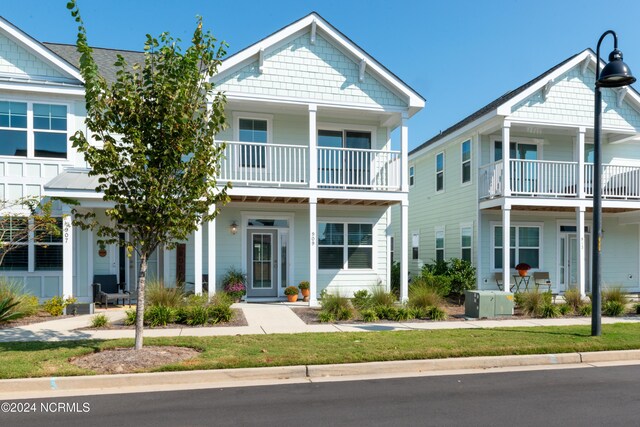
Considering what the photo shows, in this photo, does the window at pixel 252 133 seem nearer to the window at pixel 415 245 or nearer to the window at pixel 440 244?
the window at pixel 440 244

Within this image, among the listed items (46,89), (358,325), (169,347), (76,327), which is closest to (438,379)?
(358,325)

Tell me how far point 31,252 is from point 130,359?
844 centimetres

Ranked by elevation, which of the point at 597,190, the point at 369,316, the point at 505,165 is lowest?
the point at 369,316

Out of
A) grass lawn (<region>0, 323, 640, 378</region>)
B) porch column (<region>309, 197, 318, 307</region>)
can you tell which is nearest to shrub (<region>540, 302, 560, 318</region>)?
grass lawn (<region>0, 323, 640, 378</region>)

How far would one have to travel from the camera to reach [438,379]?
656 cm

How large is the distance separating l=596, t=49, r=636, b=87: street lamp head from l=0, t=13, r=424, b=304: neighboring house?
6.18m

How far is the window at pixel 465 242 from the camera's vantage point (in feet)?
55.7

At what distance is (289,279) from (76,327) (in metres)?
6.71

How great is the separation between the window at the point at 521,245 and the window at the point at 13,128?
51.9ft

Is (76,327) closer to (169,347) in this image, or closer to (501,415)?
(169,347)

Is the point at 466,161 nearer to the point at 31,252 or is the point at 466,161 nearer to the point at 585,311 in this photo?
the point at 585,311

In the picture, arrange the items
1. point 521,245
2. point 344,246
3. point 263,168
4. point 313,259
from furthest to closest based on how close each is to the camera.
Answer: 1. point 521,245
2. point 344,246
3. point 263,168
4. point 313,259

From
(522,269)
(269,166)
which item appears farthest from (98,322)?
(522,269)

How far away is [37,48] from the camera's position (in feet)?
42.5
